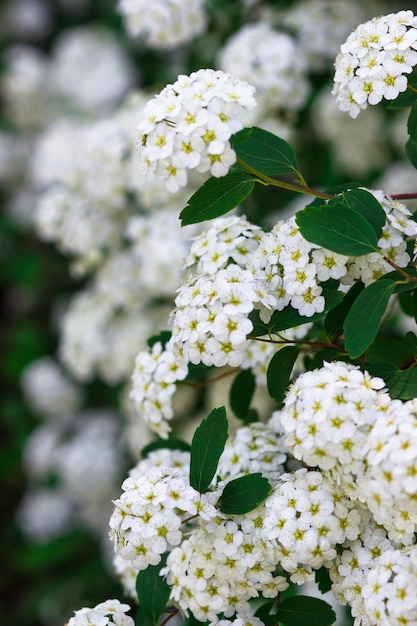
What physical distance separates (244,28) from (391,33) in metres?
1.48

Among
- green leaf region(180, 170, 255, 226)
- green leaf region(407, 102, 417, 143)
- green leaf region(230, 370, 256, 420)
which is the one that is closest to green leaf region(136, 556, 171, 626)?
green leaf region(230, 370, 256, 420)

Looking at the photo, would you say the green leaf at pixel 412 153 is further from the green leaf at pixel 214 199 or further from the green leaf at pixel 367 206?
the green leaf at pixel 214 199

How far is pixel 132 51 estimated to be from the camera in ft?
14.8

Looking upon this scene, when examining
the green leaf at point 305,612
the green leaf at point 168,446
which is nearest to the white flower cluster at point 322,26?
the green leaf at point 168,446

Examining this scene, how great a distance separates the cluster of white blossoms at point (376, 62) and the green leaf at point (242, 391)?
65cm

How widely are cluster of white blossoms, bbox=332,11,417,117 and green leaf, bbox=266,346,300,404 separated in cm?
47

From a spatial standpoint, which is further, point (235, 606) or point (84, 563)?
point (84, 563)

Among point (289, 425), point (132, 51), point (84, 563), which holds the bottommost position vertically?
point (84, 563)

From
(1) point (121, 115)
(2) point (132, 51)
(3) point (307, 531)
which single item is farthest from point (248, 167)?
(2) point (132, 51)

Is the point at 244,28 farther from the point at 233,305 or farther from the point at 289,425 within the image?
the point at 289,425

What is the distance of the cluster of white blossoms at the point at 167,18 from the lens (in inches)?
106

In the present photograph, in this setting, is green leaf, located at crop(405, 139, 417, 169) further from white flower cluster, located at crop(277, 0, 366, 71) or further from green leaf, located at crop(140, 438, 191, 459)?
white flower cluster, located at crop(277, 0, 366, 71)

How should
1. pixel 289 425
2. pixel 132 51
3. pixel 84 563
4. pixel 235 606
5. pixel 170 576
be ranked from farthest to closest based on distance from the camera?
pixel 132 51 < pixel 84 563 < pixel 170 576 < pixel 235 606 < pixel 289 425

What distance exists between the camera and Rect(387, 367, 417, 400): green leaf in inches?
55.7
